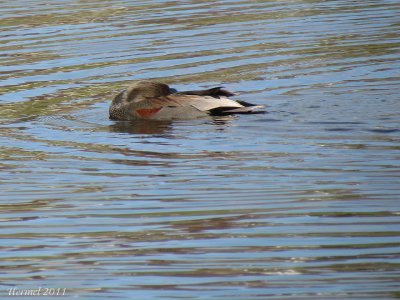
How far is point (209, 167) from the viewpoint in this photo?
27.5ft

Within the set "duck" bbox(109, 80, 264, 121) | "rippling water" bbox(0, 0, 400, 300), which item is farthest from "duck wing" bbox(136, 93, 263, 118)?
"rippling water" bbox(0, 0, 400, 300)

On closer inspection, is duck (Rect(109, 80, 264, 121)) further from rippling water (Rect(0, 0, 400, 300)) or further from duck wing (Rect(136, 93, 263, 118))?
rippling water (Rect(0, 0, 400, 300))

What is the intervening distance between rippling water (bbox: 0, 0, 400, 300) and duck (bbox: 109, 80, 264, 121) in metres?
0.16

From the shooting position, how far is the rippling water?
5.90 meters

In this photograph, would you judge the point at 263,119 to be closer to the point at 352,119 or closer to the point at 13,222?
the point at 352,119

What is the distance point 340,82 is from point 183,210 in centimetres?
495

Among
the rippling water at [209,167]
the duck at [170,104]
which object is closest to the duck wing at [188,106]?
the duck at [170,104]

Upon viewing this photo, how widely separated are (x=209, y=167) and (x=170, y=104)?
254 centimetres

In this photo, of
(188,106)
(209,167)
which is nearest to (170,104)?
(188,106)

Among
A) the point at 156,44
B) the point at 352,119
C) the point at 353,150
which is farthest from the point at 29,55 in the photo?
the point at 353,150

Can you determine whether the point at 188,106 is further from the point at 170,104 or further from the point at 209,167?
the point at 209,167

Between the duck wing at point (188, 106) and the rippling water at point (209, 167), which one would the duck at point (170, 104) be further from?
the rippling water at point (209, 167)

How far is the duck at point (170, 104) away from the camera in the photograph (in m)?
10.6

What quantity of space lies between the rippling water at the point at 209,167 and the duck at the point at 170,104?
0.52ft
